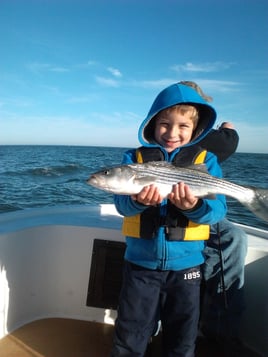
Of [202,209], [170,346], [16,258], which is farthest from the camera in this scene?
[16,258]

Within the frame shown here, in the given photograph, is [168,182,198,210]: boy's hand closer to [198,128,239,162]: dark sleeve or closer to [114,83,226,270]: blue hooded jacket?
[114,83,226,270]: blue hooded jacket

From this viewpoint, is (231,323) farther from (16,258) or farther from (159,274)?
(16,258)

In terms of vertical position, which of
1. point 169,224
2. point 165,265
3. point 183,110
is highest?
point 183,110

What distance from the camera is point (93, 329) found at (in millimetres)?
3773

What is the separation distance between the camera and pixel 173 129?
9.16ft

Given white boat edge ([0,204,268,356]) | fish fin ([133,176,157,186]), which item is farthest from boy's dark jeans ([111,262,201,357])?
white boat edge ([0,204,268,356])

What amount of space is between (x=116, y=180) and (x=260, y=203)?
1.31 metres

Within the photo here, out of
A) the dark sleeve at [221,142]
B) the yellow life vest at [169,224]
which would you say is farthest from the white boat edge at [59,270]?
the dark sleeve at [221,142]

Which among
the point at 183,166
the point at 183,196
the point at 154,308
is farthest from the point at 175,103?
the point at 154,308

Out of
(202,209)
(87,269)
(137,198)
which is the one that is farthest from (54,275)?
(202,209)

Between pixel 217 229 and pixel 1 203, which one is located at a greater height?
pixel 217 229

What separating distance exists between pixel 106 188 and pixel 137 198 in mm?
272

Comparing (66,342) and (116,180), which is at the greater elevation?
(116,180)

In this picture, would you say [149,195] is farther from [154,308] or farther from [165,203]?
[154,308]
